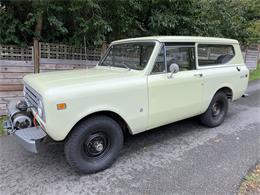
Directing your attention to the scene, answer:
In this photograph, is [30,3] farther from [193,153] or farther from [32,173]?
[193,153]

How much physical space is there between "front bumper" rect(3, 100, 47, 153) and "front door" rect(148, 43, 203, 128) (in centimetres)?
160

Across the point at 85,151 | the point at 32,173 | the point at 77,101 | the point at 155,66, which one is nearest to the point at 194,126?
the point at 155,66

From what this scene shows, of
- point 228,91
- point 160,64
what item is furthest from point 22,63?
point 228,91

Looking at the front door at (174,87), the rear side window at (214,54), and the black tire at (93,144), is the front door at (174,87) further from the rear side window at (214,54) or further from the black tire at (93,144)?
the black tire at (93,144)

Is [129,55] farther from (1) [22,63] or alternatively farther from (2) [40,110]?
(1) [22,63]

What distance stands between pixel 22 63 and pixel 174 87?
3.66 metres

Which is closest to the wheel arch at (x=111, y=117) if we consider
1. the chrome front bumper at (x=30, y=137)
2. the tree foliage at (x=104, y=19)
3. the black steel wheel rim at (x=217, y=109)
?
the chrome front bumper at (x=30, y=137)

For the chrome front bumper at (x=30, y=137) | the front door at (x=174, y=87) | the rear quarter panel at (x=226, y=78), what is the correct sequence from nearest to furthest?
the chrome front bumper at (x=30, y=137) → the front door at (x=174, y=87) → the rear quarter panel at (x=226, y=78)

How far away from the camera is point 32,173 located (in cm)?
296

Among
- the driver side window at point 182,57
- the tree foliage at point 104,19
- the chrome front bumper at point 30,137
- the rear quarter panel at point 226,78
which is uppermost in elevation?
the tree foliage at point 104,19

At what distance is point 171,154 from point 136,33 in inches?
186

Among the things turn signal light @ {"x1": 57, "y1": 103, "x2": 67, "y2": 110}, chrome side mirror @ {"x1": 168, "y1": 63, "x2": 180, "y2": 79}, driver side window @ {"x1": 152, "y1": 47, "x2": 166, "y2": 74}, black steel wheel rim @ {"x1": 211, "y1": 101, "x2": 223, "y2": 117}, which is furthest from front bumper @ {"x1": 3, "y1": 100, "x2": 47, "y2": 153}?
black steel wheel rim @ {"x1": 211, "y1": 101, "x2": 223, "y2": 117}

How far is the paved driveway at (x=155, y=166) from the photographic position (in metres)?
2.66

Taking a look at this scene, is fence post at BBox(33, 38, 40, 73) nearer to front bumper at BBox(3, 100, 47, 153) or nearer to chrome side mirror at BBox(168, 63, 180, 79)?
front bumper at BBox(3, 100, 47, 153)
